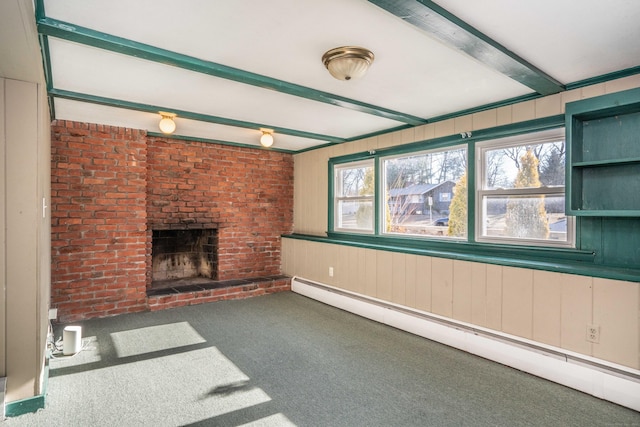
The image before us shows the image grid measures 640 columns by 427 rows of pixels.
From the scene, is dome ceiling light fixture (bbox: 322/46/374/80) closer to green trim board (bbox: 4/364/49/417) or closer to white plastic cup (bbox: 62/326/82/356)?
green trim board (bbox: 4/364/49/417)

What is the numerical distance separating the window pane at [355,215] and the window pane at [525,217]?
170 centimetres

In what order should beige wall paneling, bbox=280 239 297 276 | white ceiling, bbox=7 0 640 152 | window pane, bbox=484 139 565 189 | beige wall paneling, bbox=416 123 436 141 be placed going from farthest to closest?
beige wall paneling, bbox=280 239 297 276
beige wall paneling, bbox=416 123 436 141
window pane, bbox=484 139 565 189
white ceiling, bbox=7 0 640 152

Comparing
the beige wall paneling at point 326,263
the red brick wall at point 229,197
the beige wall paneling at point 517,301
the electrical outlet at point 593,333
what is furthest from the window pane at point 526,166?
the red brick wall at point 229,197

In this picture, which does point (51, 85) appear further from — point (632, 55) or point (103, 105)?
point (632, 55)

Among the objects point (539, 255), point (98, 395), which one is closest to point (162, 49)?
point (98, 395)

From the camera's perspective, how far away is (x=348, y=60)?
2.28 m

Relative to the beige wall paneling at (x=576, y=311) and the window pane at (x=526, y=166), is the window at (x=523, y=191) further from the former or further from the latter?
the beige wall paneling at (x=576, y=311)

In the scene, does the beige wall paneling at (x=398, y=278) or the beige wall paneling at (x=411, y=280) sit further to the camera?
the beige wall paneling at (x=398, y=278)

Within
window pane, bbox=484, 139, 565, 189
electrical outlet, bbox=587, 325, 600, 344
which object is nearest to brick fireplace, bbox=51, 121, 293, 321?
window pane, bbox=484, 139, 565, 189

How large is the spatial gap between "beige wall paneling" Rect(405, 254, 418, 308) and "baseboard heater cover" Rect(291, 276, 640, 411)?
0.31 feet

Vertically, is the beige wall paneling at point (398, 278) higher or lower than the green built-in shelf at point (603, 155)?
lower

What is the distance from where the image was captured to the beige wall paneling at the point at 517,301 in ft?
9.44

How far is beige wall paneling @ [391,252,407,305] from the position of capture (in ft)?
13.0

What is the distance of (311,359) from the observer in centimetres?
307
